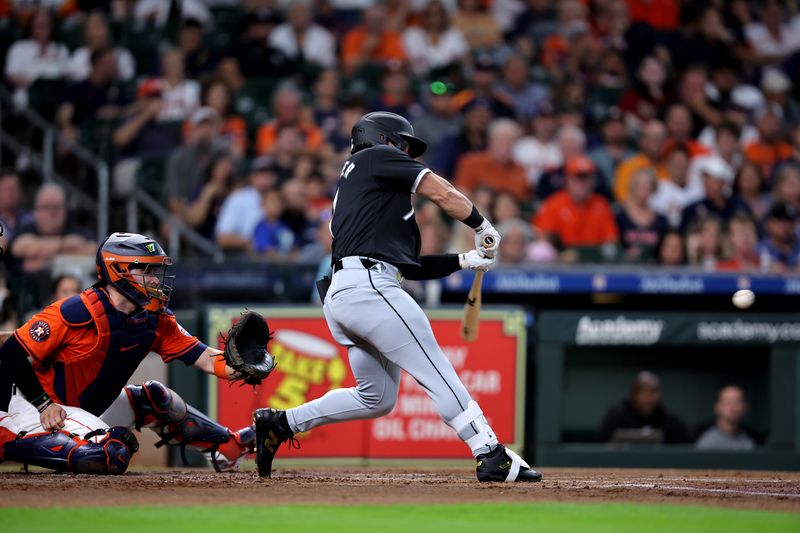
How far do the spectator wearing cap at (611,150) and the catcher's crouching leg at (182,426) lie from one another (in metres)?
6.50

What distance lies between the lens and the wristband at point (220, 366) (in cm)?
646

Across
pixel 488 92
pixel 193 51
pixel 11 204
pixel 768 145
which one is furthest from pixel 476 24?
pixel 11 204

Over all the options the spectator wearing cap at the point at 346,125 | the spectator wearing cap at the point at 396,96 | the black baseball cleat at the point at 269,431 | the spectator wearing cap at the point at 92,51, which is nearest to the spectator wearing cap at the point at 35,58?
the spectator wearing cap at the point at 92,51

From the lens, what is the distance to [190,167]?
37.2 ft

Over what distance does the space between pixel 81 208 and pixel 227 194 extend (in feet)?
4.31

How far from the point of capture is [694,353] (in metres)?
10.5

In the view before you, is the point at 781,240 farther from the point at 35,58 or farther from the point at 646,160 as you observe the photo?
the point at 35,58

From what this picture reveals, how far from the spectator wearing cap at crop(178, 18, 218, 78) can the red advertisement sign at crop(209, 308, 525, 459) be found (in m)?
4.60

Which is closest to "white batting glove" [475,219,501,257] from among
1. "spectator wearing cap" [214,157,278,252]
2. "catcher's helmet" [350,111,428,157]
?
"catcher's helmet" [350,111,428,157]

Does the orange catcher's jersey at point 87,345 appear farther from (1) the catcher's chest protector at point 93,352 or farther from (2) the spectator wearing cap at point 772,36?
(2) the spectator wearing cap at point 772,36

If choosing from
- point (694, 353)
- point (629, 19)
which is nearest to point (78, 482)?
point (694, 353)

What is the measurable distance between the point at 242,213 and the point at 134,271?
4.98 m

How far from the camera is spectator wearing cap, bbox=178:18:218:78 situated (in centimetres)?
1300

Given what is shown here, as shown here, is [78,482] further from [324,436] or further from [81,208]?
[81,208]
